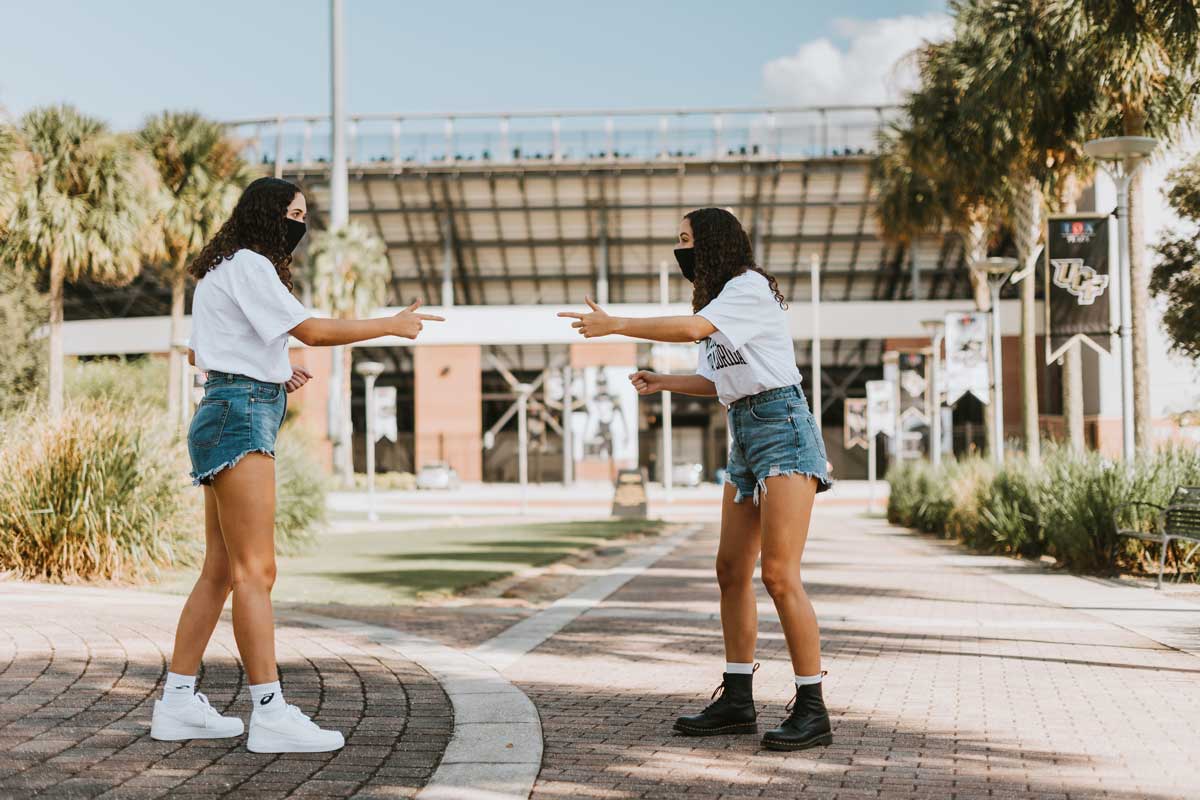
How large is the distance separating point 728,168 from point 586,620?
152 feet

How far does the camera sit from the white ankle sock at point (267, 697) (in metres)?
4.15

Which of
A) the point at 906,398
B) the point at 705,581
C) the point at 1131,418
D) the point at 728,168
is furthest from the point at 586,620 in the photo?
the point at 728,168

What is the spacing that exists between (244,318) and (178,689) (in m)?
1.34

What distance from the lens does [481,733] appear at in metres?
4.60

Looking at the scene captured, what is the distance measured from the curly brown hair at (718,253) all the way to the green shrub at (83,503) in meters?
7.94

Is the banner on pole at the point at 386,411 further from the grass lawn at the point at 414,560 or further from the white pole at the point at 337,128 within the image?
the grass lawn at the point at 414,560

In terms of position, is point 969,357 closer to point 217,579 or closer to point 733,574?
point 733,574

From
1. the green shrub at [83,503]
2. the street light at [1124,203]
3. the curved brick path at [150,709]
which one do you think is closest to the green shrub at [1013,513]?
the street light at [1124,203]

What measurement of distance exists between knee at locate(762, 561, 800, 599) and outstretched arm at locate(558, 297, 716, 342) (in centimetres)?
88

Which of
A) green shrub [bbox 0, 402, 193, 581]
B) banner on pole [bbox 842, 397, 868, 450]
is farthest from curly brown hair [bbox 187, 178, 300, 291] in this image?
banner on pole [bbox 842, 397, 868, 450]

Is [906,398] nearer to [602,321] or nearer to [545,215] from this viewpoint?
[545,215]

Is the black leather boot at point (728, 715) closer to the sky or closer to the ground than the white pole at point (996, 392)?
closer to the ground

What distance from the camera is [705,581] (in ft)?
40.2

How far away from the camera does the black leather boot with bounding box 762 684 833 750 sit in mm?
4402
